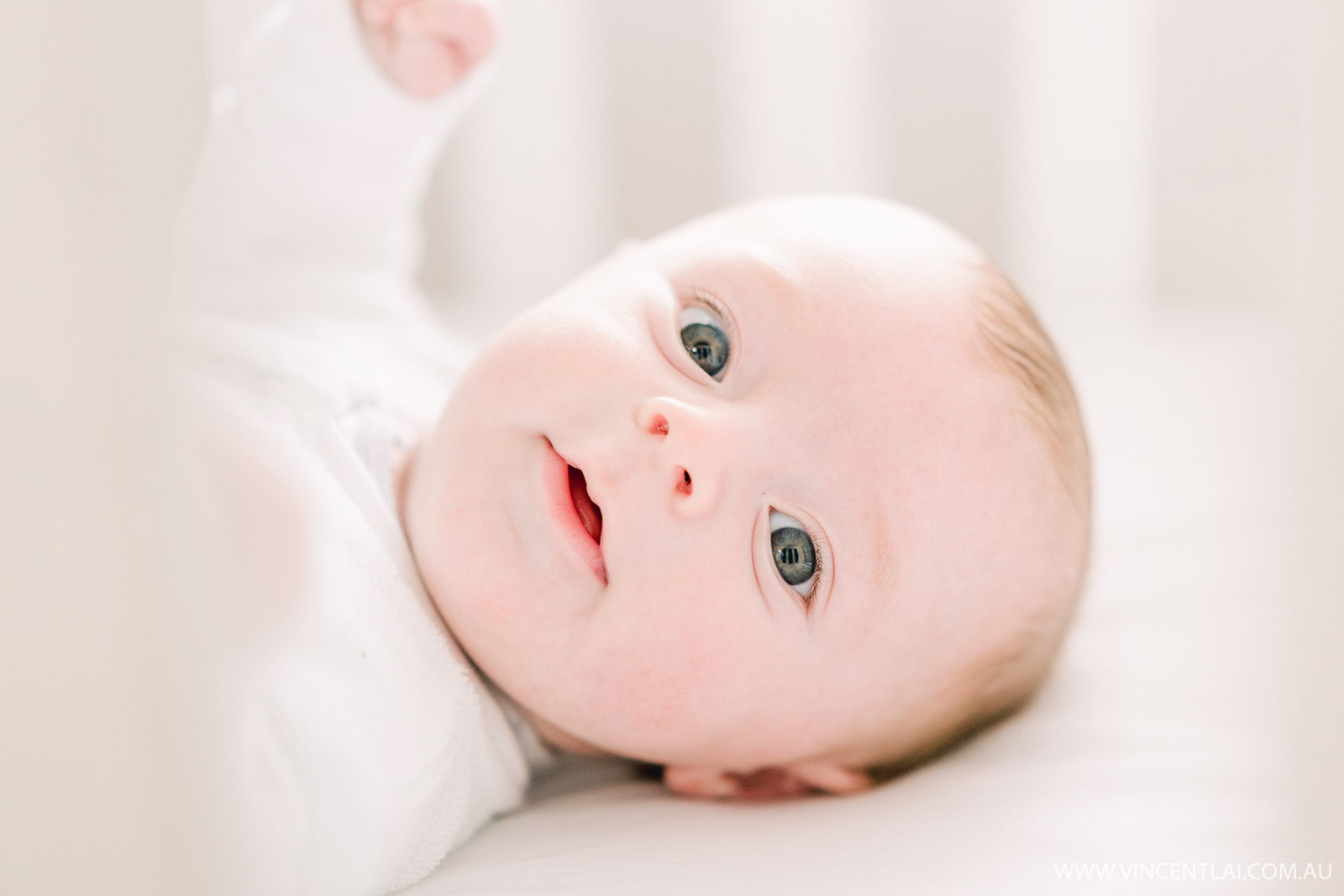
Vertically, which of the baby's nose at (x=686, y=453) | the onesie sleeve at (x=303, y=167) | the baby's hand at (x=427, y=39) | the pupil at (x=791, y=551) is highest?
the baby's hand at (x=427, y=39)

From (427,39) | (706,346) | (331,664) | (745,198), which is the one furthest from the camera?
(745,198)

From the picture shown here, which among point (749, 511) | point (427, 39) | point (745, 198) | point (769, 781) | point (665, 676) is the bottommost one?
point (769, 781)

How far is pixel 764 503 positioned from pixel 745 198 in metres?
1.09

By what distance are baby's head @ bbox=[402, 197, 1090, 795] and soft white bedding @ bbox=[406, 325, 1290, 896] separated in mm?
63

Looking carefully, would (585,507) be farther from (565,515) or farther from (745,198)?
(745,198)

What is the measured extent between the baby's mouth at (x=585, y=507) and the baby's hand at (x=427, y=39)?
19.4 inches

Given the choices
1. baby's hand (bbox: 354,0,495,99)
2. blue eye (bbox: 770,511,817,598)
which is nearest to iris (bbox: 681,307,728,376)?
blue eye (bbox: 770,511,817,598)

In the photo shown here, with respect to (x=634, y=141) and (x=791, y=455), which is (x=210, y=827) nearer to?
(x=791, y=455)

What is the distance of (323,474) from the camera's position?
Answer: 690 mm

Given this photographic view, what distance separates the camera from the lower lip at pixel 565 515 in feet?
2.22

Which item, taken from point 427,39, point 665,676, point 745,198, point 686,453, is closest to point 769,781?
point 665,676

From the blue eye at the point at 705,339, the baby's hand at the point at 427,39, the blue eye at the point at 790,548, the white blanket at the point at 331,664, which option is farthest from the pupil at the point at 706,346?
the baby's hand at the point at 427,39

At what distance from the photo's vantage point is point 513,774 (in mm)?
760

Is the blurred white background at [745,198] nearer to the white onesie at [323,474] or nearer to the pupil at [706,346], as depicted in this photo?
the white onesie at [323,474]
